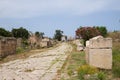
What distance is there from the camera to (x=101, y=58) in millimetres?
10562

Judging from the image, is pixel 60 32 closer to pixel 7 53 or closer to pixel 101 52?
pixel 7 53

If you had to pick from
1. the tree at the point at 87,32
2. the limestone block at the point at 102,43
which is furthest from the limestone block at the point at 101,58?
the tree at the point at 87,32

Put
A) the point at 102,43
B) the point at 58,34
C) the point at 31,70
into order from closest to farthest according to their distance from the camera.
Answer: the point at 102,43 → the point at 31,70 → the point at 58,34

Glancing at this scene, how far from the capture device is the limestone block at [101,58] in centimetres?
1035

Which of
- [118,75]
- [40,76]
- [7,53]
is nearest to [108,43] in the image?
[118,75]

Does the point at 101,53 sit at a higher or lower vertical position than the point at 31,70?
higher

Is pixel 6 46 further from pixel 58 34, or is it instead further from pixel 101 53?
pixel 58 34

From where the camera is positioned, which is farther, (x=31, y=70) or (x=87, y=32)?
(x=87, y=32)

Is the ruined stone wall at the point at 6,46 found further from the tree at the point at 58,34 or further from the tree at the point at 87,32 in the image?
the tree at the point at 58,34

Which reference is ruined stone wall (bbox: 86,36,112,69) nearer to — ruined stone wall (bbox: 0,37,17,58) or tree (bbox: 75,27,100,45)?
ruined stone wall (bbox: 0,37,17,58)

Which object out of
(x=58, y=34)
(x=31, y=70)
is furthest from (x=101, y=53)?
(x=58, y=34)

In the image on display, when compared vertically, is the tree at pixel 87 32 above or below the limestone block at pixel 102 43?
above

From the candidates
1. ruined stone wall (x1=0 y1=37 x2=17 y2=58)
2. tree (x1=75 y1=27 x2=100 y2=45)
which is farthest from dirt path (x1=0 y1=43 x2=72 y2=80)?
tree (x1=75 y1=27 x2=100 y2=45)

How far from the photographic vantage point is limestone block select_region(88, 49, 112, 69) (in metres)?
10.4
